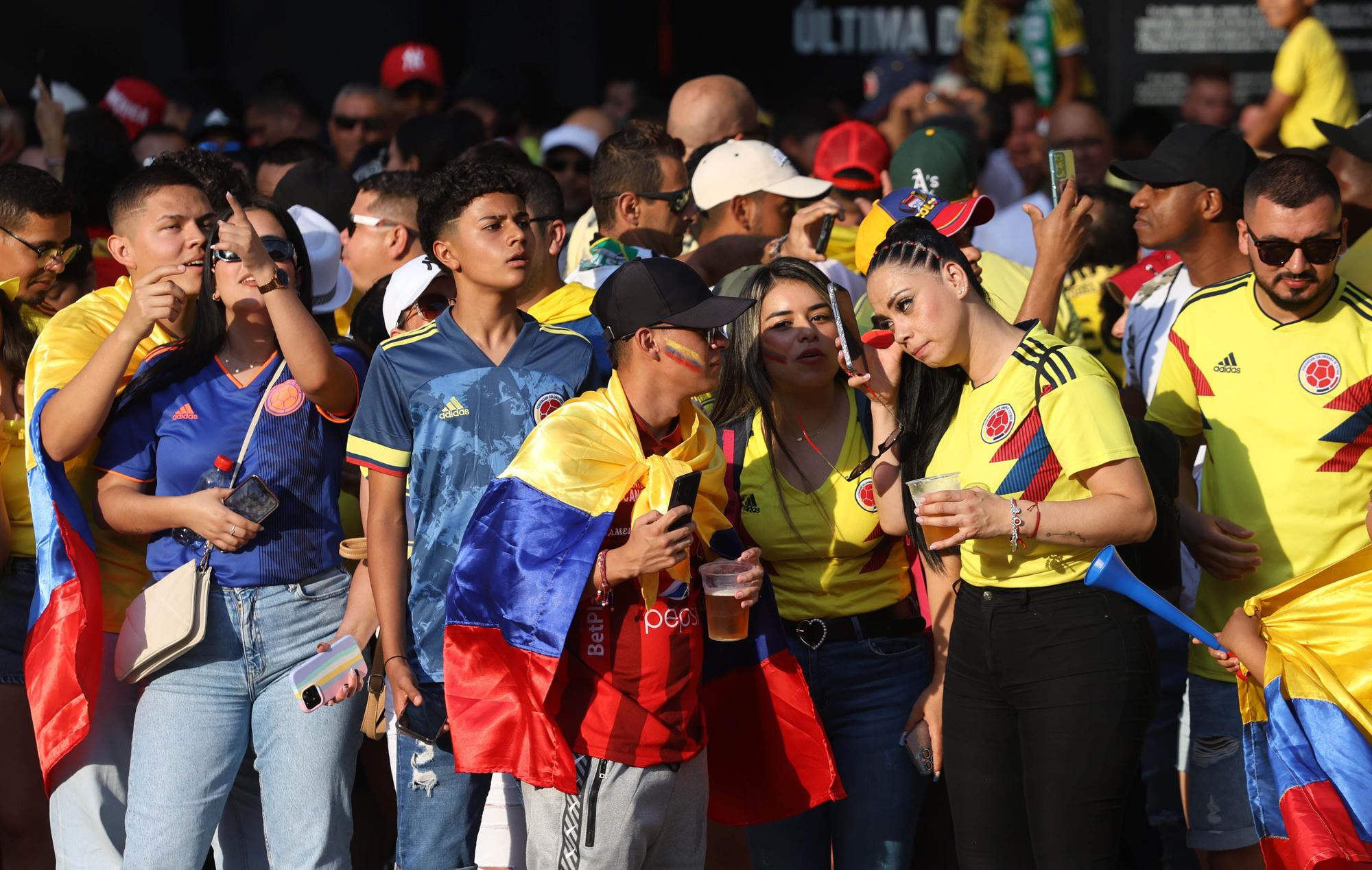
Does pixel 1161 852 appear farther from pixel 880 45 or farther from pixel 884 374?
pixel 880 45

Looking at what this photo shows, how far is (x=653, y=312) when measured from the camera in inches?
142

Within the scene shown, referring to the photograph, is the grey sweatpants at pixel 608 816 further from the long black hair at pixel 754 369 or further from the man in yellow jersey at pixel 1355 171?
the man in yellow jersey at pixel 1355 171

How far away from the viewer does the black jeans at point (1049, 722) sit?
3.59m

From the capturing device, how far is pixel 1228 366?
4.28 metres

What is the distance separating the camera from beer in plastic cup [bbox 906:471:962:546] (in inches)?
137

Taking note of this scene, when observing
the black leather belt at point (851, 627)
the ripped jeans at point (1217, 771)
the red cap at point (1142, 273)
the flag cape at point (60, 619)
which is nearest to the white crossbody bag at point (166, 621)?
the flag cape at point (60, 619)

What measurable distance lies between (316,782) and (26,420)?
127cm

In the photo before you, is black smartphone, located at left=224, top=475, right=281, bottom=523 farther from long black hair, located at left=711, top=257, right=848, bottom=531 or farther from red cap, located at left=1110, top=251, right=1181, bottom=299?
red cap, located at left=1110, top=251, right=1181, bottom=299

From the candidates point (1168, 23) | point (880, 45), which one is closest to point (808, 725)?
point (1168, 23)

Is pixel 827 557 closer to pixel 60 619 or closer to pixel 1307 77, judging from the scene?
pixel 60 619

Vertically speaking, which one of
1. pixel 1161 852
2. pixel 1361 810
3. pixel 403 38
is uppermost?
pixel 403 38

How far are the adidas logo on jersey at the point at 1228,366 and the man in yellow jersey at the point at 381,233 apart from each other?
109 inches

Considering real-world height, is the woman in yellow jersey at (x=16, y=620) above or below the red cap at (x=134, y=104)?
below

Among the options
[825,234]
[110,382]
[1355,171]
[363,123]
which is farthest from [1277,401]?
[363,123]
